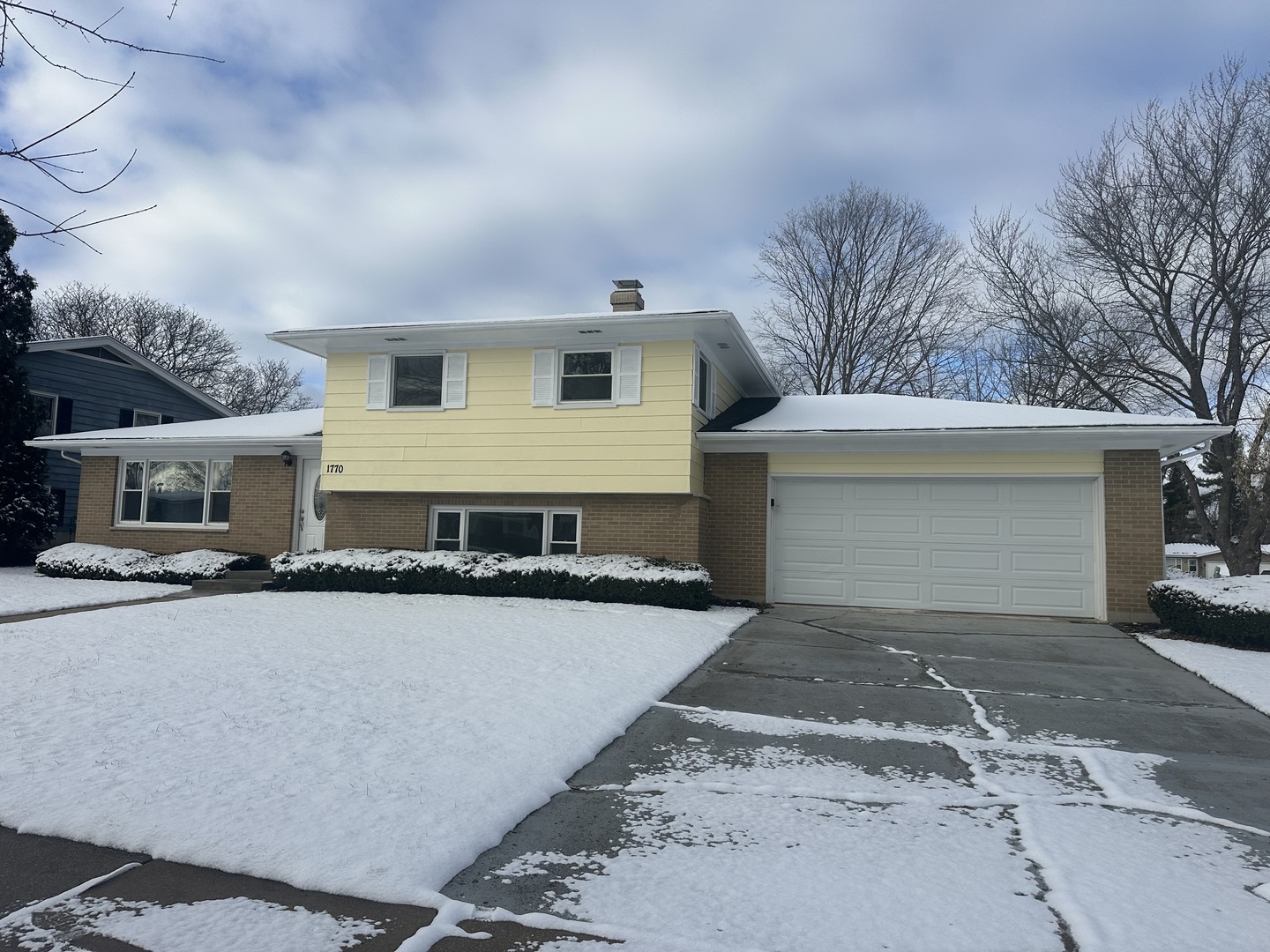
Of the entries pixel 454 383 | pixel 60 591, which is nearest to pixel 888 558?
pixel 454 383

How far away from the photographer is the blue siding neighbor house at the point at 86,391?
65.1 feet

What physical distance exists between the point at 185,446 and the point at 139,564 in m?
2.51

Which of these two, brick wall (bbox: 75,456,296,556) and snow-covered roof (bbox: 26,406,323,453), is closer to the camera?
snow-covered roof (bbox: 26,406,323,453)

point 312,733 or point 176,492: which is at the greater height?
point 176,492

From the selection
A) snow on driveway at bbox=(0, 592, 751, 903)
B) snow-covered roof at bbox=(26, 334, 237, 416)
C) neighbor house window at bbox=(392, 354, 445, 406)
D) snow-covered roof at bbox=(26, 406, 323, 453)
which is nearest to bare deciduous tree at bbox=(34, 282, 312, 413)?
snow-covered roof at bbox=(26, 334, 237, 416)

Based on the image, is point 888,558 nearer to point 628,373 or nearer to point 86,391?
point 628,373

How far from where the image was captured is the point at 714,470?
13359mm

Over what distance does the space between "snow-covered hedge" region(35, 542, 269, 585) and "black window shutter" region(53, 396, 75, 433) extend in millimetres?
6473

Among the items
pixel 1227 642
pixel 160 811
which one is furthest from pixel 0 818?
pixel 1227 642

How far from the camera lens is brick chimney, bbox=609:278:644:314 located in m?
14.1

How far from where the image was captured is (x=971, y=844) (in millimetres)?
3508

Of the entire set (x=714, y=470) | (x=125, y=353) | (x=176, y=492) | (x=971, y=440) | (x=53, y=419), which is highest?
(x=125, y=353)

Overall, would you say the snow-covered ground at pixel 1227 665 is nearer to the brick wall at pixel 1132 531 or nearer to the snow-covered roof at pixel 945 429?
the brick wall at pixel 1132 531

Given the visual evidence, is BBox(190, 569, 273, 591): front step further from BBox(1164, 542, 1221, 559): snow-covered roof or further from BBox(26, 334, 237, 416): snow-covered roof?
BBox(1164, 542, 1221, 559): snow-covered roof
